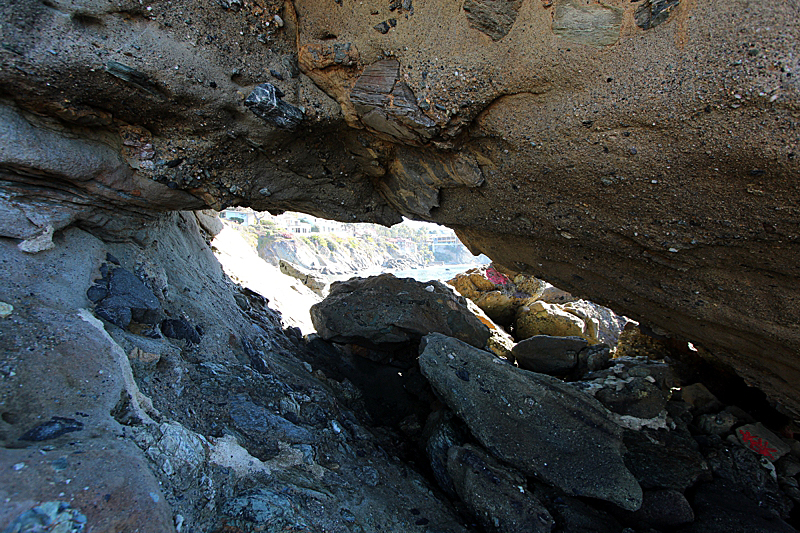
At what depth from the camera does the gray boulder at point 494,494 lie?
235cm

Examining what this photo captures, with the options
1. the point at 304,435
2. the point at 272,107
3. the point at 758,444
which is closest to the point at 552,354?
the point at 758,444

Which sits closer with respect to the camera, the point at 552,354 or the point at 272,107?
the point at 272,107

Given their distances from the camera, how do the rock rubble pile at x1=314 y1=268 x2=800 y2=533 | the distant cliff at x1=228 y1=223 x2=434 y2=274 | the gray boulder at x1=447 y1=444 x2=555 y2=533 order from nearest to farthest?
the gray boulder at x1=447 y1=444 x2=555 y2=533, the rock rubble pile at x1=314 y1=268 x2=800 y2=533, the distant cliff at x1=228 y1=223 x2=434 y2=274

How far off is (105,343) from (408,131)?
7.29 feet

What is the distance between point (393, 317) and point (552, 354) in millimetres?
1836

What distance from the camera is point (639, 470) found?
2.78 meters

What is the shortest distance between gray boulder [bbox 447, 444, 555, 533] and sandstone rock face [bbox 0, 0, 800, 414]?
162 centimetres

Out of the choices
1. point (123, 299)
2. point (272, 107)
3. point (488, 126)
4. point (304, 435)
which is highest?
point (488, 126)

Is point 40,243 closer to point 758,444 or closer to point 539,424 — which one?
point 539,424

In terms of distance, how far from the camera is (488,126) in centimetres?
224

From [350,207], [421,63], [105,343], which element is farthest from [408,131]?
[105,343]

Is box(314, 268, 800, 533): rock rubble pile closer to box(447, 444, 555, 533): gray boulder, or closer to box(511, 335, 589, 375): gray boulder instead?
box(447, 444, 555, 533): gray boulder

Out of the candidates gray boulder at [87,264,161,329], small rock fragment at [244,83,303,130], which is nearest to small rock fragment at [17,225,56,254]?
gray boulder at [87,264,161,329]

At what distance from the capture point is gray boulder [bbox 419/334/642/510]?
2539mm
